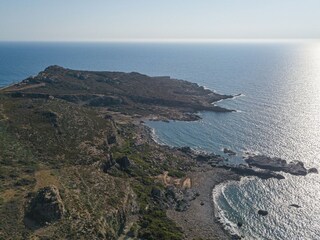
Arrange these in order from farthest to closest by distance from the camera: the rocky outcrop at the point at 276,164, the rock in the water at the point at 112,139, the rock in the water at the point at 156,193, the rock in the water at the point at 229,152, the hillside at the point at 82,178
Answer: the rock in the water at the point at 229,152 → the rock in the water at the point at 112,139 → the rocky outcrop at the point at 276,164 → the rock in the water at the point at 156,193 → the hillside at the point at 82,178

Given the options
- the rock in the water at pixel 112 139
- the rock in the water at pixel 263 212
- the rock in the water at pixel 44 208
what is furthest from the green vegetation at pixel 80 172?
the rock in the water at pixel 263 212

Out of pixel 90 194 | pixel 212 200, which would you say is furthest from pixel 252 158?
pixel 90 194

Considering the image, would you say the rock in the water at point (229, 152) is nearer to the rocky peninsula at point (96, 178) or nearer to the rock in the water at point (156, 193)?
the rocky peninsula at point (96, 178)

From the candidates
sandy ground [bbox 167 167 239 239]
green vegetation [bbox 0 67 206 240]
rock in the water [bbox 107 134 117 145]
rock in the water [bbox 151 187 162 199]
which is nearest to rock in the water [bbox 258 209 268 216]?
sandy ground [bbox 167 167 239 239]

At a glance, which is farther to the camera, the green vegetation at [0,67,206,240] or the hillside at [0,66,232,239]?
the green vegetation at [0,67,206,240]

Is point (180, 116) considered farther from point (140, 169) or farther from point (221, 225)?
point (221, 225)

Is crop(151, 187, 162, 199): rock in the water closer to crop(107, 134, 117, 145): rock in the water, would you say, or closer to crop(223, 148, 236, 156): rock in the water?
crop(107, 134, 117, 145): rock in the water
